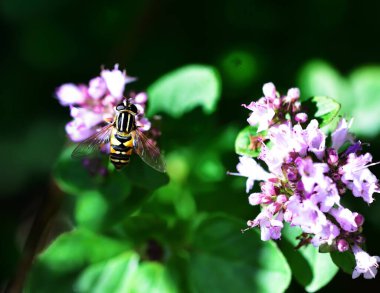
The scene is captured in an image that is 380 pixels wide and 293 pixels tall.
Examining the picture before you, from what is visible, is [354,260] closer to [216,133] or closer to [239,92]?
[216,133]

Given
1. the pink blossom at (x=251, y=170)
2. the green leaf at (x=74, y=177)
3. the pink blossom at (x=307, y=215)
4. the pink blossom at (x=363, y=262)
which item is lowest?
the pink blossom at (x=363, y=262)

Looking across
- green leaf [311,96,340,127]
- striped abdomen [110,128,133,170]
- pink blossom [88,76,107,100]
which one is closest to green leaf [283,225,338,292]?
green leaf [311,96,340,127]

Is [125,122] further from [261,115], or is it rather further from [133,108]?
[261,115]

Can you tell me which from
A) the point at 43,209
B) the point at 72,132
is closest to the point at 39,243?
the point at 43,209

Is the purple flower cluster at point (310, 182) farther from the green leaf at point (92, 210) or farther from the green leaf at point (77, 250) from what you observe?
the green leaf at point (77, 250)

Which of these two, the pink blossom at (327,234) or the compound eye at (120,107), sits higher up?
the compound eye at (120,107)

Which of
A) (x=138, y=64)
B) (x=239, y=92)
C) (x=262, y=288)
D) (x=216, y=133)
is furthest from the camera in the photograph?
(x=138, y=64)

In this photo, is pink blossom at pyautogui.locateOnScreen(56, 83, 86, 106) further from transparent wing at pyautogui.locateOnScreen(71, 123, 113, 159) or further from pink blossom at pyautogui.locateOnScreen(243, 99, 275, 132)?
pink blossom at pyautogui.locateOnScreen(243, 99, 275, 132)

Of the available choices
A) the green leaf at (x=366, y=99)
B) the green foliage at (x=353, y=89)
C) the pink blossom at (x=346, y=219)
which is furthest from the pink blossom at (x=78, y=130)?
the green leaf at (x=366, y=99)
